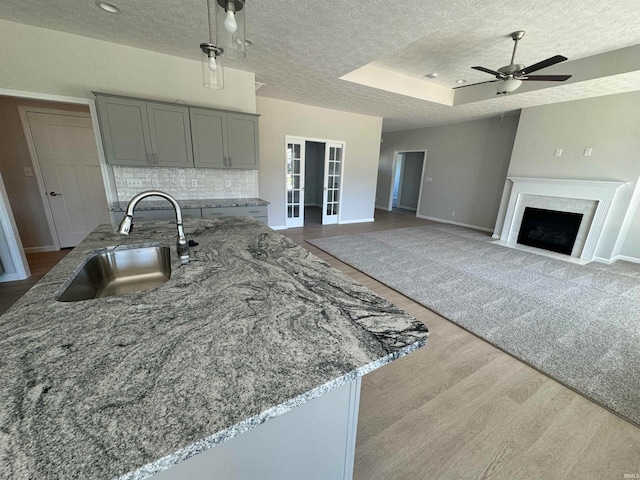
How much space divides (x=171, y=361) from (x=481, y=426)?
1.76 m

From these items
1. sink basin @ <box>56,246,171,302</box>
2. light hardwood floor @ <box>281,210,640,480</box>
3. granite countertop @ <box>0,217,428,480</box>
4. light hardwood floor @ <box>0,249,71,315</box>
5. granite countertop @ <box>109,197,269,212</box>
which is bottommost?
light hardwood floor @ <box>281,210,640,480</box>

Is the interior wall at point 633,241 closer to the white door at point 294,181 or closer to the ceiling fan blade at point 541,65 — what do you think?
the ceiling fan blade at point 541,65

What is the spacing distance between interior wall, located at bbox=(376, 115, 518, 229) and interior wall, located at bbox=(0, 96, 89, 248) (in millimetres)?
7491

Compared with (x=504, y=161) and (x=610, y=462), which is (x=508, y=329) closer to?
(x=610, y=462)

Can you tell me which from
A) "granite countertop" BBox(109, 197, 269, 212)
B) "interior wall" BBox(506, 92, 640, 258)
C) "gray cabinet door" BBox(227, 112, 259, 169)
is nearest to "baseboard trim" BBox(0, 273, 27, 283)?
"granite countertop" BBox(109, 197, 269, 212)

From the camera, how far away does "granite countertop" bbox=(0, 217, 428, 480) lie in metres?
0.45

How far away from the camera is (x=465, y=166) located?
21.3ft

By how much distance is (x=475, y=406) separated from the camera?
1636 millimetres

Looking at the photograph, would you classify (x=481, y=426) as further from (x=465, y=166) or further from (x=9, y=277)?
(x=465, y=166)

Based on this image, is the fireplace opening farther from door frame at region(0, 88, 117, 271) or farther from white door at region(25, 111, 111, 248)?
white door at region(25, 111, 111, 248)

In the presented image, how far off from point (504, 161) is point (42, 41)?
303 inches

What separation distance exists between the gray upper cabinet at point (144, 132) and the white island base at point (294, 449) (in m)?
3.49

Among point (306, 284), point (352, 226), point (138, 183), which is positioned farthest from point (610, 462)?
point (352, 226)

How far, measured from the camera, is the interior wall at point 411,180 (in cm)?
859
